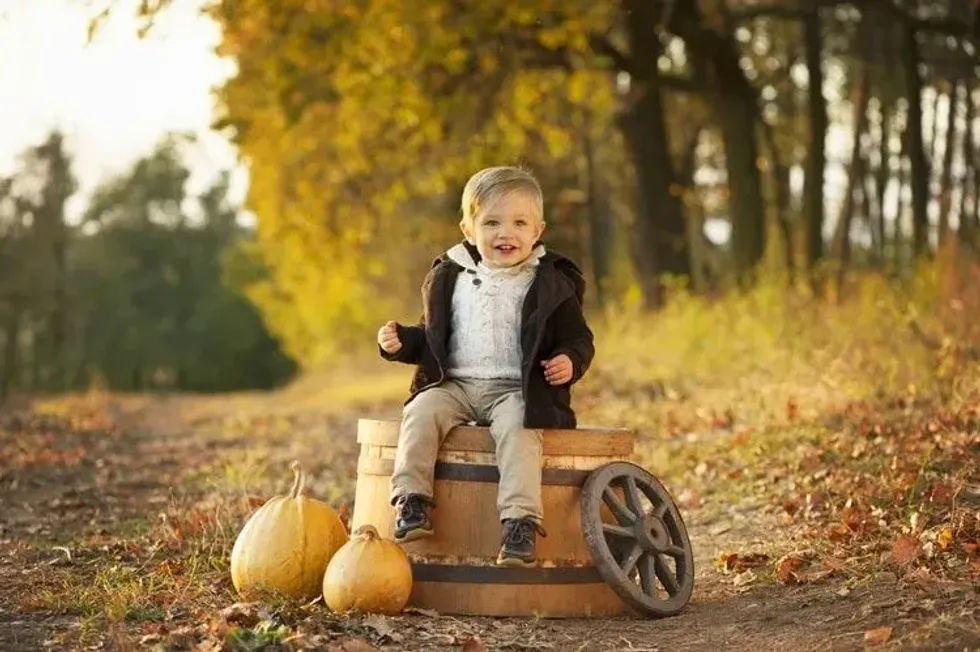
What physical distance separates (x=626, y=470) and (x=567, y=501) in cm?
31

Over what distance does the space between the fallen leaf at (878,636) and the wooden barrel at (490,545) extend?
1.25 metres

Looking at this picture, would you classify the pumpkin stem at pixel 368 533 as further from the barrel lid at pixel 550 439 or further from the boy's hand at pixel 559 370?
the boy's hand at pixel 559 370

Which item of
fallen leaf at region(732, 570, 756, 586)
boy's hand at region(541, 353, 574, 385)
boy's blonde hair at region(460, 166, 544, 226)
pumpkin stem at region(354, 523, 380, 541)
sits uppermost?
boy's blonde hair at region(460, 166, 544, 226)

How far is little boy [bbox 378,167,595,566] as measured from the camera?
548 cm

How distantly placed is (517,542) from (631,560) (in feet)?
1.82

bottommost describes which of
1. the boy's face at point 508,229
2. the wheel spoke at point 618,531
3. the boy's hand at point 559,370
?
the wheel spoke at point 618,531

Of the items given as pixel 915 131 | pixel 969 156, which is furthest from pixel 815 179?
pixel 969 156

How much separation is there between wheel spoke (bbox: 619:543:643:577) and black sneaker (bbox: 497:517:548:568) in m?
0.45

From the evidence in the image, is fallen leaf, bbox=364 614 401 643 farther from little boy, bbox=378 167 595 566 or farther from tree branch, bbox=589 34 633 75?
tree branch, bbox=589 34 633 75

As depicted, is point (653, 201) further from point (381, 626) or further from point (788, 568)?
point (381, 626)

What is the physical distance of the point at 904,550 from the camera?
18.8 feet

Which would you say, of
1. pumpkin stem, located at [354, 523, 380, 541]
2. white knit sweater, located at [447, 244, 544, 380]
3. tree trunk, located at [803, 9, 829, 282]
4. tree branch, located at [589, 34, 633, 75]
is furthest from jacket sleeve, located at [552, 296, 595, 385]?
tree branch, located at [589, 34, 633, 75]

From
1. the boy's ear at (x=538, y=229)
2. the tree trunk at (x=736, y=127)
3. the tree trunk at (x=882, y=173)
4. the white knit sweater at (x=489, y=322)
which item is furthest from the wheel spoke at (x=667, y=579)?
the tree trunk at (x=882, y=173)

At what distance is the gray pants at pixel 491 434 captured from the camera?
17.8ft
